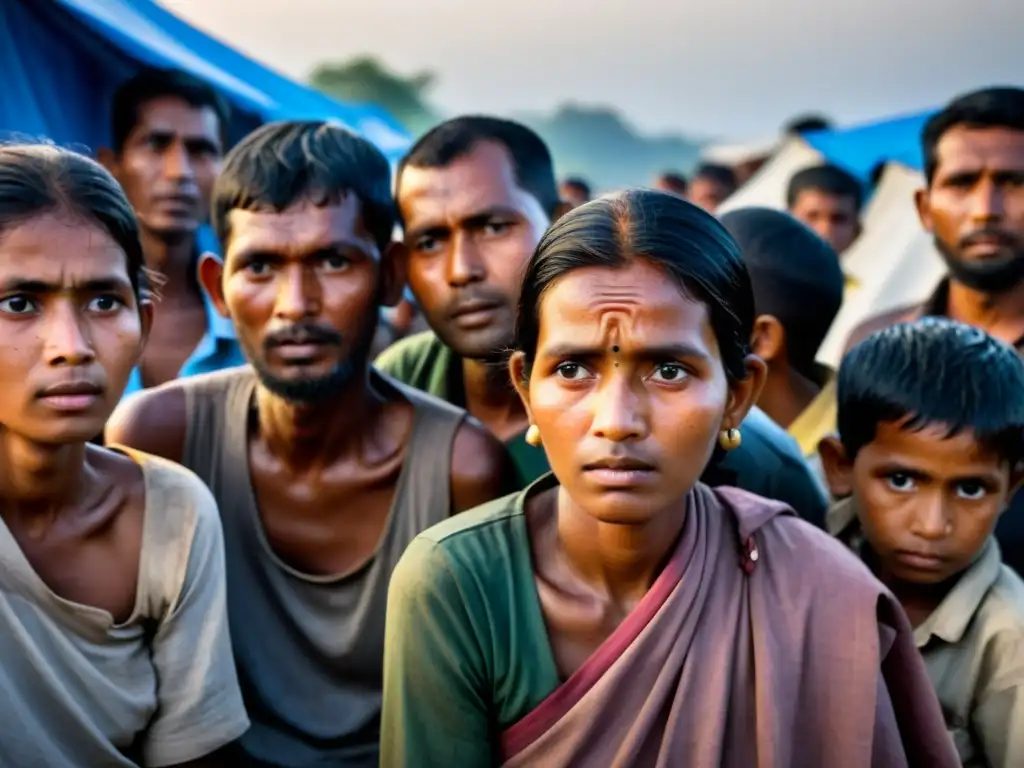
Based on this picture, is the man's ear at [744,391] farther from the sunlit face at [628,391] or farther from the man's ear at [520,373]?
the man's ear at [520,373]

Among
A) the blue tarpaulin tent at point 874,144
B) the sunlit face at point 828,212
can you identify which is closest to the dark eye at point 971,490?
the sunlit face at point 828,212

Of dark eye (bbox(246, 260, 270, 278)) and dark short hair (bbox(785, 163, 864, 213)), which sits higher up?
dark short hair (bbox(785, 163, 864, 213))

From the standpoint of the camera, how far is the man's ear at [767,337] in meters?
3.06

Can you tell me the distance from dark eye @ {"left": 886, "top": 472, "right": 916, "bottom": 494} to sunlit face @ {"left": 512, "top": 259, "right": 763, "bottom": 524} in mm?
828

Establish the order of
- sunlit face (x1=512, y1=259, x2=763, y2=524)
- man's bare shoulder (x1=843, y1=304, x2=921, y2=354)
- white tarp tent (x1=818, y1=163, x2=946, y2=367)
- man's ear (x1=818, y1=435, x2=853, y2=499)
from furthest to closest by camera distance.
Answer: white tarp tent (x1=818, y1=163, x2=946, y2=367) < man's bare shoulder (x1=843, y1=304, x2=921, y2=354) < man's ear (x1=818, y1=435, x2=853, y2=499) < sunlit face (x1=512, y1=259, x2=763, y2=524)

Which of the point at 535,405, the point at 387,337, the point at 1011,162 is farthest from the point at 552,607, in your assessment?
the point at 387,337

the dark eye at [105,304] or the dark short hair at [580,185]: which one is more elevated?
the dark short hair at [580,185]

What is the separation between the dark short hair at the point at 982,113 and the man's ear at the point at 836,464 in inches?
62.7

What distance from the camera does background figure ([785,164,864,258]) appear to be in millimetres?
6727

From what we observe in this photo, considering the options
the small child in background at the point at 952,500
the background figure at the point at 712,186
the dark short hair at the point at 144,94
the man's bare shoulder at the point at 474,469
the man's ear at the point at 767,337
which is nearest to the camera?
the small child in background at the point at 952,500

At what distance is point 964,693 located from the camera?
86.7 inches

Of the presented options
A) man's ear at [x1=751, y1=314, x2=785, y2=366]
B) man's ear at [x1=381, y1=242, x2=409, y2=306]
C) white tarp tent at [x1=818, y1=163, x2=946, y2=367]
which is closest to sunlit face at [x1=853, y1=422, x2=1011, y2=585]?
man's ear at [x1=751, y1=314, x2=785, y2=366]

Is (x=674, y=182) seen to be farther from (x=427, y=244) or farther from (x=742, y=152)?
(x=427, y=244)

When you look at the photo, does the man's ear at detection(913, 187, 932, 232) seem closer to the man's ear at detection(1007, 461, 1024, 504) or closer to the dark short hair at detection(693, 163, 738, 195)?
the man's ear at detection(1007, 461, 1024, 504)
